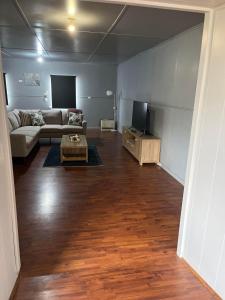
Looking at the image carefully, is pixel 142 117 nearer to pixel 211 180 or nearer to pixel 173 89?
pixel 173 89

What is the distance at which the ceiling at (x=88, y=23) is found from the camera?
8.19 ft

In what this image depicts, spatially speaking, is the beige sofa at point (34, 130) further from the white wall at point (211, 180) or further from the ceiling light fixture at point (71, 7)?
the white wall at point (211, 180)

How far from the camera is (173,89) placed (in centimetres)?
391

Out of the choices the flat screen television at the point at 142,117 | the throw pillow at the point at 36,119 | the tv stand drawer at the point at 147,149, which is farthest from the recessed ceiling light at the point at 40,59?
the tv stand drawer at the point at 147,149

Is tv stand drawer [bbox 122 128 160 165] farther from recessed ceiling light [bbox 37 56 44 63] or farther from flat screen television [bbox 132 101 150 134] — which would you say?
recessed ceiling light [bbox 37 56 44 63]

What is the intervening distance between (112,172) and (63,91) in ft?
16.1

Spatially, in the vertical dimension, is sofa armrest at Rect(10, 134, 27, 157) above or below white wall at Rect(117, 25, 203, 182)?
below

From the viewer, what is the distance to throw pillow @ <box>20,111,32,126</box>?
621 cm

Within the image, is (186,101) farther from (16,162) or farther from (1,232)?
(16,162)

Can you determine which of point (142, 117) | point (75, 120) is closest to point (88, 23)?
point (142, 117)

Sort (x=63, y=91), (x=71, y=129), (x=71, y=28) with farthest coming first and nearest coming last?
(x=63, y=91)
(x=71, y=129)
(x=71, y=28)

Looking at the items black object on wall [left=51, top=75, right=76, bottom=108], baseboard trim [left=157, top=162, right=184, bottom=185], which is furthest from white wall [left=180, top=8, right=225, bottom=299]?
black object on wall [left=51, top=75, right=76, bottom=108]

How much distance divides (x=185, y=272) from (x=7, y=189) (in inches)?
61.5

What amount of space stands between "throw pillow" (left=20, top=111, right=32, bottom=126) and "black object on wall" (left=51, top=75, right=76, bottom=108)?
185cm
